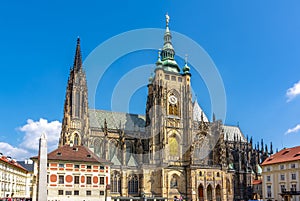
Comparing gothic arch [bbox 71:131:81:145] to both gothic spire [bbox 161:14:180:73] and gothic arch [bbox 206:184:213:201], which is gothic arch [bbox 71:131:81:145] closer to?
gothic spire [bbox 161:14:180:73]

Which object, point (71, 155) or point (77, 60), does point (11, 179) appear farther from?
point (77, 60)

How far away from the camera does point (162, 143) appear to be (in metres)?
91.4

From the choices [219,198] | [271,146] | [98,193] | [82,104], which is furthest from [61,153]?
[271,146]

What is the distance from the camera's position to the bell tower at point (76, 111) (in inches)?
3660

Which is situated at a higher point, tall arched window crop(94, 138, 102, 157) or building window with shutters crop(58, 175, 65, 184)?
tall arched window crop(94, 138, 102, 157)

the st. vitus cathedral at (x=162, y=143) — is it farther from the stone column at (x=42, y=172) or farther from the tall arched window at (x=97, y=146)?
the stone column at (x=42, y=172)

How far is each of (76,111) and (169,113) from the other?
2500 cm

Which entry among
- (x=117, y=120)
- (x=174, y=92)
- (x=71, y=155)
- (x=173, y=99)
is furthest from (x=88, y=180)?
(x=174, y=92)

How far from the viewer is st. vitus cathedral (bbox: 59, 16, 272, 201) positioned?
89750 mm

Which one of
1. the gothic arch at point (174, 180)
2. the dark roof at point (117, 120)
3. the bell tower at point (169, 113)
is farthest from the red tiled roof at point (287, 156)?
the dark roof at point (117, 120)

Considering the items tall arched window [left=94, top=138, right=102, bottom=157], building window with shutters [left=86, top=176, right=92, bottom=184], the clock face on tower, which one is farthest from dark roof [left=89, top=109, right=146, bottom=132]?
building window with shutters [left=86, top=176, right=92, bottom=184]

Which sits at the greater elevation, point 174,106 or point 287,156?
point 174,106

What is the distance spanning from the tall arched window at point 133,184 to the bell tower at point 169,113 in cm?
607

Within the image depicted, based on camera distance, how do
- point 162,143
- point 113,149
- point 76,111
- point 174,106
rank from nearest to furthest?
point 162,143 → point 113,149 → point 76,111 → point 174,106
